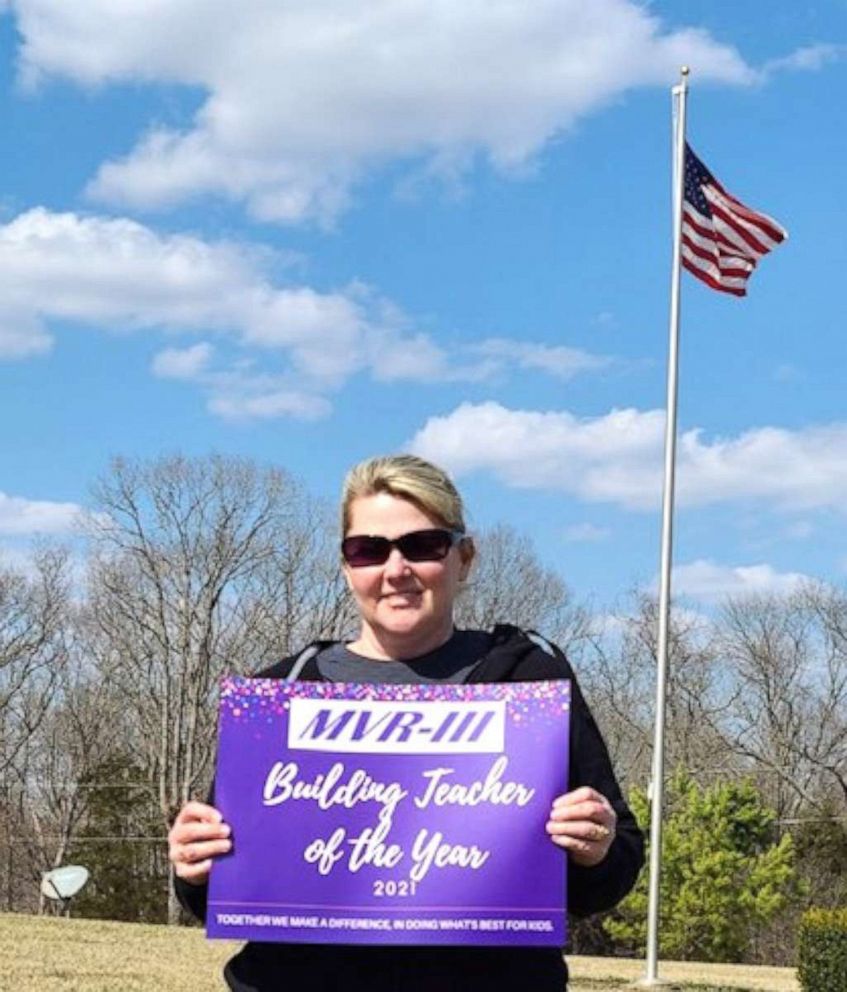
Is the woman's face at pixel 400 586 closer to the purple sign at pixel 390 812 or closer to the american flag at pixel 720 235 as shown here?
the purple sign at pixel 390 812

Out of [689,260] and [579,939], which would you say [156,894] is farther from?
[689,260]

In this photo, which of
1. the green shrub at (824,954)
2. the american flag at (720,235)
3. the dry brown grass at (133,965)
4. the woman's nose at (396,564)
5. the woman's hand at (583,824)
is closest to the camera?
the woman's hand at (583,824)

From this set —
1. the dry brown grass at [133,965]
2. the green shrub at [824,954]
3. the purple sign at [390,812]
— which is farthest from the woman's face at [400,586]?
the green shrub at [824,954]

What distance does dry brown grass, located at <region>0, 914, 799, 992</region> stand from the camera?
1429 centimetres

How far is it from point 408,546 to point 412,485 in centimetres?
11

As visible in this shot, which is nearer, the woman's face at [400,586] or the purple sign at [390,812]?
the purple sign at [390,812]

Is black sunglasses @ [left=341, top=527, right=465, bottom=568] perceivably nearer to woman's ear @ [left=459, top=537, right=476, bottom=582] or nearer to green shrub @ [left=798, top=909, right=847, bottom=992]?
woman's ear @ [left=459, top=537, right=476, bottom=582]

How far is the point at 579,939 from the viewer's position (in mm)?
38281

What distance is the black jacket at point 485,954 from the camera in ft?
8.96

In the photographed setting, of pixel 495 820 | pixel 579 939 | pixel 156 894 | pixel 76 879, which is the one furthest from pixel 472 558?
pixel 156 894

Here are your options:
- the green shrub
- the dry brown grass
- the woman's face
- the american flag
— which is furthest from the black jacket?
the american flag

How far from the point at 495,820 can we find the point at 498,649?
33cm

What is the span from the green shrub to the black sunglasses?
16.4 m

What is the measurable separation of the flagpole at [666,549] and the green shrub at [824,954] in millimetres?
2211
